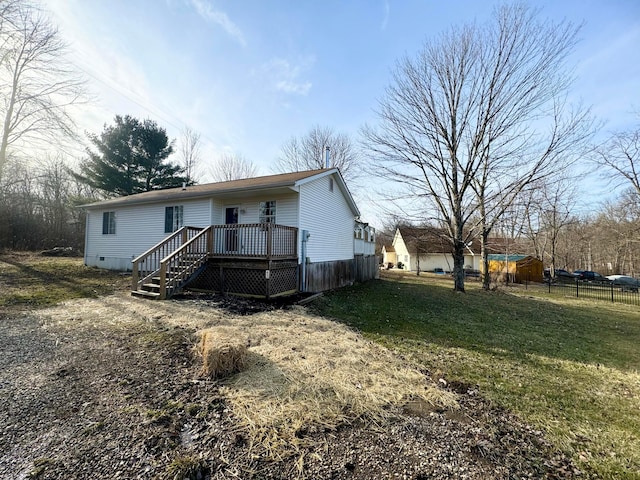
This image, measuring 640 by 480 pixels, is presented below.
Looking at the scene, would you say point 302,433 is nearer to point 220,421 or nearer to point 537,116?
point 220,421

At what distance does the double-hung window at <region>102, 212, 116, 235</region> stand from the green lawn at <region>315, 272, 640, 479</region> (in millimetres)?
12132

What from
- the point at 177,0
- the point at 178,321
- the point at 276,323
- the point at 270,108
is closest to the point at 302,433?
the point at 276,323

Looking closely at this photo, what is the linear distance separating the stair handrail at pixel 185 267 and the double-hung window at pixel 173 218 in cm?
324

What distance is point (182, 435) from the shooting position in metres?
2.47

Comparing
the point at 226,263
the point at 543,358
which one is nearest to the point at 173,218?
the point at 226,263

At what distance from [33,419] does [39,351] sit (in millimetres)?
2149

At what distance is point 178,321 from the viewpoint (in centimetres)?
571

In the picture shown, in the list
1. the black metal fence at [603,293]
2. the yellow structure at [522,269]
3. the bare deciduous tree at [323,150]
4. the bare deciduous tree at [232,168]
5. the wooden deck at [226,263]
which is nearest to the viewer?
the wooden deck at [226,263]

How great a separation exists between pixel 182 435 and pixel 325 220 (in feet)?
33.9

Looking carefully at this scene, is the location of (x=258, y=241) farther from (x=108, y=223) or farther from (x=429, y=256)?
(x=429, y=256)

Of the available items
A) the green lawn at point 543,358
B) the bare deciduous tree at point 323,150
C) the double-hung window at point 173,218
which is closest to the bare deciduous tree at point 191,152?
the bare deciduous tree at point 323,150

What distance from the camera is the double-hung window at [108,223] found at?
1422 cm

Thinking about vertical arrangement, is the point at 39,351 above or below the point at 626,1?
below

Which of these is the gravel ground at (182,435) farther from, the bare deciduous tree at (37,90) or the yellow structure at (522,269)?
the yellow structure at (522,269)
